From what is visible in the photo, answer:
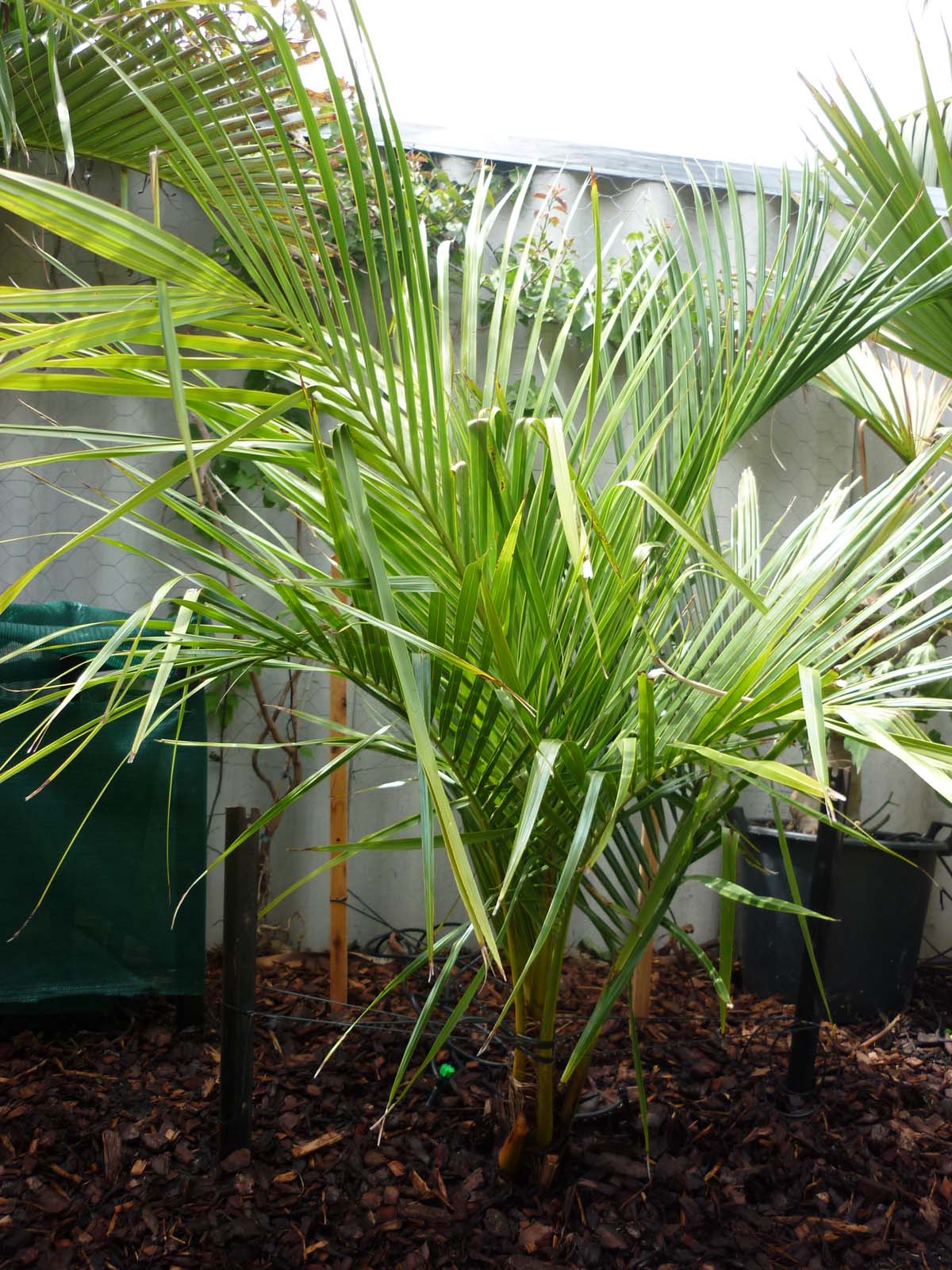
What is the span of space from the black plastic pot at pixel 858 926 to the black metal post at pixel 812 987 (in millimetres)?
374

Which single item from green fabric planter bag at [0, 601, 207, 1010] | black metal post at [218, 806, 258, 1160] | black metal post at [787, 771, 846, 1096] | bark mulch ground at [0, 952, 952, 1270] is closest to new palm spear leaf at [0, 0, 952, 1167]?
bark mulch ground at [0, 952, 952, 1270]

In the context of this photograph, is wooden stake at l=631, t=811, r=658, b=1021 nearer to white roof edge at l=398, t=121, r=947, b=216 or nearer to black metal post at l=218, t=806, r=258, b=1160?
black metal post at l=218, t=806, r=258, b=1160

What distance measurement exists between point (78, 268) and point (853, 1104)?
2.34 meters

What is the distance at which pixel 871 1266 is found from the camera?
4.14 ft

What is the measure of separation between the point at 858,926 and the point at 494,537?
4.80 ft

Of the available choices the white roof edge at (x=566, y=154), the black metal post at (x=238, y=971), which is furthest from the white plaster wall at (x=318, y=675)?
the black metal post at (x=238, y=971)

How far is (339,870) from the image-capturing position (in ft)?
6.07

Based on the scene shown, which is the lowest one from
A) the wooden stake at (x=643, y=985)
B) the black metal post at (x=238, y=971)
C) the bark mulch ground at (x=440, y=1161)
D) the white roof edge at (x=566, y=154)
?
the bark mulch ground at (x=440, y=1161)

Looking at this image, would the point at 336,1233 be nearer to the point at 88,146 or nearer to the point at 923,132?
the point at 88,146

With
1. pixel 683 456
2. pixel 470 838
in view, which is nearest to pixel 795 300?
pixel 683 456

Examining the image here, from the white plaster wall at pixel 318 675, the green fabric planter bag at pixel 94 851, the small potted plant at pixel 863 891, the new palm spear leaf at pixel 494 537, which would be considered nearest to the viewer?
the new palm spear leaf at pixel 494 537

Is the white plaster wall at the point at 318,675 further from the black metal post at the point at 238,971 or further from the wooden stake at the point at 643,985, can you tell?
the black metal post at the point at 238,971

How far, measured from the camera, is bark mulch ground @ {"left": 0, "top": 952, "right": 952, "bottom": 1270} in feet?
4.11

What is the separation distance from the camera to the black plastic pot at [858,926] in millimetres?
2002
